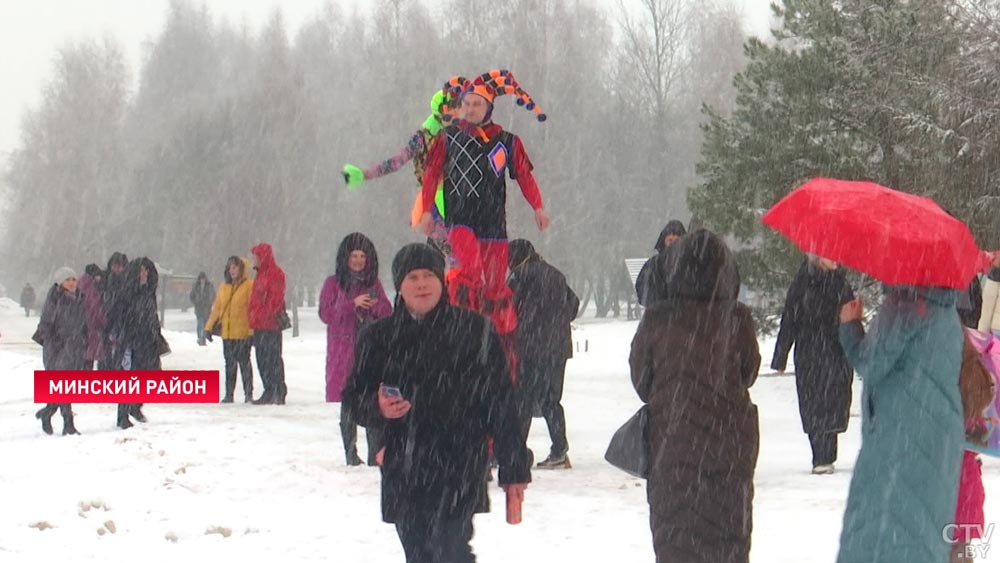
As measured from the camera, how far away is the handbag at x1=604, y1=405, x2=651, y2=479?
16.1 ft

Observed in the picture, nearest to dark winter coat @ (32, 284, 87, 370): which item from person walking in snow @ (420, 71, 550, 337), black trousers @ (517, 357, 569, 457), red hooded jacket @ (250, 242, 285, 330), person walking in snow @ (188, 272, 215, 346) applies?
red hooded jacket @ (250, 242, 285, 330)

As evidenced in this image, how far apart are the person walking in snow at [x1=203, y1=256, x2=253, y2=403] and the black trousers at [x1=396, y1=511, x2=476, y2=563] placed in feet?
40.3

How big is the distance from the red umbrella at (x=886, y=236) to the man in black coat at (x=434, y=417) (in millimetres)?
1339

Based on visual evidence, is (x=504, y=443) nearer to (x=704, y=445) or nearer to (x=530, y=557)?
(x=704, y=445)

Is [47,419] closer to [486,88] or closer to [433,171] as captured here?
[433,171]

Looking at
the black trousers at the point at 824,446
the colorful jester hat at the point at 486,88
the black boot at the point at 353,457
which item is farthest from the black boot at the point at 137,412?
the black trousers at the point at 824,446

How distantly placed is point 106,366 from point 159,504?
7558 mm

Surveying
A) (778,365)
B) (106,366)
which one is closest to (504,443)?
(778,365)

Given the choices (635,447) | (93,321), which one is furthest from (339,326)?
(635,447)

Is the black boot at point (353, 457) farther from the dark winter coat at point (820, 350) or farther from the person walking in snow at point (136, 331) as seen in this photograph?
the person walking in snow at point (136, 331)

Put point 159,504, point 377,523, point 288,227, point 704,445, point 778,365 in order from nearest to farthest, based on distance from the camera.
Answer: point 704,445 < point 377,523 < point 159,504 < point 778,365 < point 288,227

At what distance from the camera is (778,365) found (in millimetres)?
9875

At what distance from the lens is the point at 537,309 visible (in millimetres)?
10180

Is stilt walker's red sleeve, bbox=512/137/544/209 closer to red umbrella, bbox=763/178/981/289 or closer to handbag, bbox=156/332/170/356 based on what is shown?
red umbrella, bbox=763/178/981/289
